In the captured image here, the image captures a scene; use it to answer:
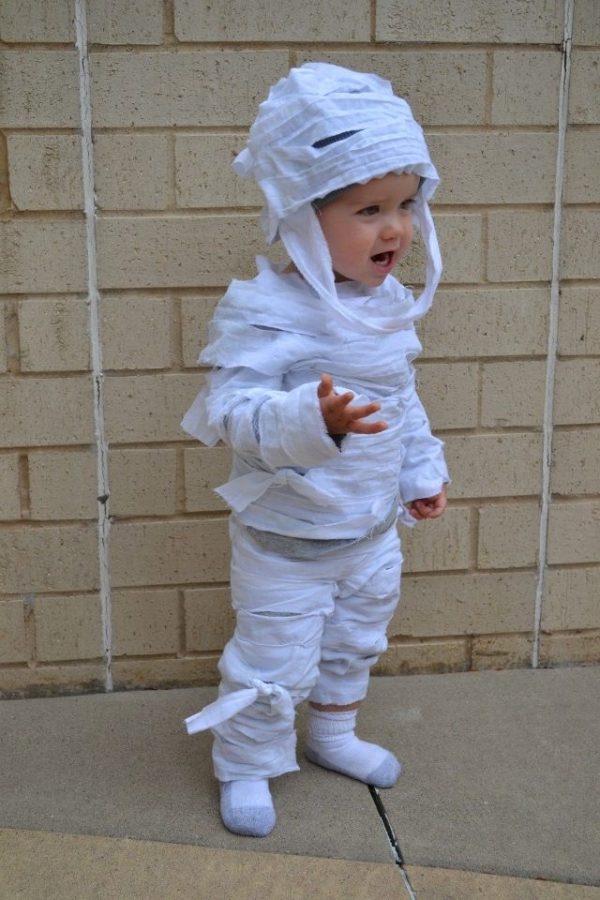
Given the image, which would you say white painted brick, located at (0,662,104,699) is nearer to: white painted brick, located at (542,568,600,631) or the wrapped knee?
the wrapped knee

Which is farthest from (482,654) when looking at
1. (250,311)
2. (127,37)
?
(127,37)

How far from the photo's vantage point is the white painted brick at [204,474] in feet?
10.9

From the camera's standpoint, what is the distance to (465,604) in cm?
354

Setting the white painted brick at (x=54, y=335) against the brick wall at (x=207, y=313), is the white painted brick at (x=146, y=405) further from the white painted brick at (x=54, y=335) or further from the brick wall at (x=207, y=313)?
the white painted brick at (x=54, y=335)

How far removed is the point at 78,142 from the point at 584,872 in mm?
2420

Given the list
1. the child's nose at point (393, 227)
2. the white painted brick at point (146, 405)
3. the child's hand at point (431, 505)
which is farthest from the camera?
the white painted brick at point (146, 405)

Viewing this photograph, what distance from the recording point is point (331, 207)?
2.42 m

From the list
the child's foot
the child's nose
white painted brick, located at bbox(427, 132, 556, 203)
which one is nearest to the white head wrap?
the child's nose

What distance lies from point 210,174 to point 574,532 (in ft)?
5.48

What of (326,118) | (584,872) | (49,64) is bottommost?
(584,872)

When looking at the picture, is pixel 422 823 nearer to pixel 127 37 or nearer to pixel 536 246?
pixel 536 246

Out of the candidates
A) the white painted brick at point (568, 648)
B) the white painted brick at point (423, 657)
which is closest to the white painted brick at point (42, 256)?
the white painted brick at point (423, 657)

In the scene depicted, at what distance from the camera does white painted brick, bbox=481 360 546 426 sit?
3377 millimetres

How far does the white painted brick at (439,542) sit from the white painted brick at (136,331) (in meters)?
1.00
